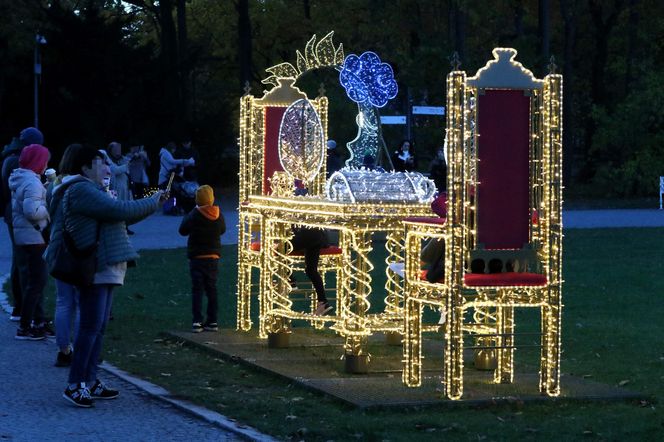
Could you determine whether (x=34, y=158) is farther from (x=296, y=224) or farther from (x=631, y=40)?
(x=631, y=40)

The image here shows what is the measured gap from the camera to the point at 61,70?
42625 mm

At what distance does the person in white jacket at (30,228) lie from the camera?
13.4 m

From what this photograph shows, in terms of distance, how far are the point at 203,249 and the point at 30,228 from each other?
1.58m

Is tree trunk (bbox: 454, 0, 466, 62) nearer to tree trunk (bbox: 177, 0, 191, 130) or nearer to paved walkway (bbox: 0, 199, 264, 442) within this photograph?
tree trunk (bbox: 177, 0, 191, 130)

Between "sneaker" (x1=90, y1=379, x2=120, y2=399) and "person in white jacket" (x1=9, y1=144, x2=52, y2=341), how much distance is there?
3380mm

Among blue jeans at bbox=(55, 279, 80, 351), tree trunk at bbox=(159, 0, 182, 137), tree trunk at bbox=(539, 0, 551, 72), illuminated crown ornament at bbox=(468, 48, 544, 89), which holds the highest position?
tree trunk at bbox=(539, 0, 551, 72)

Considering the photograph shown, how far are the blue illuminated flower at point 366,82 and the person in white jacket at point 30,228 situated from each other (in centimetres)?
277

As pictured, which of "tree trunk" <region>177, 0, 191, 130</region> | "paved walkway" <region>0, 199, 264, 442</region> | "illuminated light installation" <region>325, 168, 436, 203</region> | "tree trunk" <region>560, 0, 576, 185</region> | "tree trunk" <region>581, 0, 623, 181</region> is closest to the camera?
"paved walkway" <region>0, 199, 264, 442</region>

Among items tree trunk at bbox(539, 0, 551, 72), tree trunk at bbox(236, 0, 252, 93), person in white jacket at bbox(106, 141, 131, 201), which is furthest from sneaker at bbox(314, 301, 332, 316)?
tree trunk at bbox(236, 0, 252, 93)

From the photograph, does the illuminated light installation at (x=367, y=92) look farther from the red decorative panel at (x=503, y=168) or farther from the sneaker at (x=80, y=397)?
the sneaker at (x=80, y=397)

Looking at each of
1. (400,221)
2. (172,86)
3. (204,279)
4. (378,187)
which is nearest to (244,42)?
(172,86)

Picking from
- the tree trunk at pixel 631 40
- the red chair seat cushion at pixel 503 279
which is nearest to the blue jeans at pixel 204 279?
the red chair seat cushion at pixel 503 279

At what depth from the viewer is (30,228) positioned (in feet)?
44.9

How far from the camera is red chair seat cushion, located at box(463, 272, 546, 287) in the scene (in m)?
10.0
